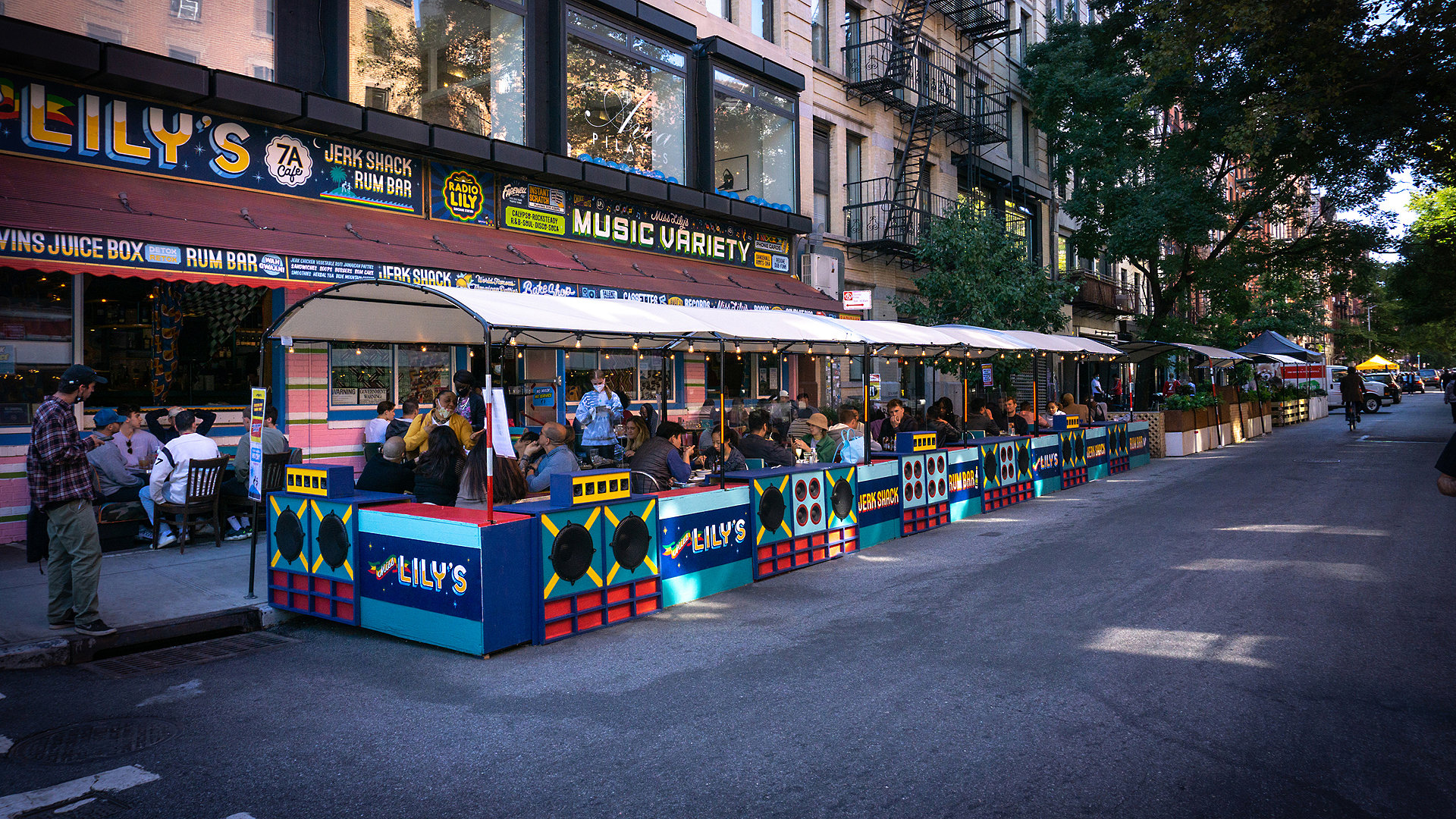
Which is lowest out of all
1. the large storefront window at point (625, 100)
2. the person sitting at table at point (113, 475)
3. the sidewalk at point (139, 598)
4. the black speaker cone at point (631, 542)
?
the sidewalk at point (139, 598)

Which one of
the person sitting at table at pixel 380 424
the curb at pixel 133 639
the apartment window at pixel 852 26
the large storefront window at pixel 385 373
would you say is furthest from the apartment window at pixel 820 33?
the curb at pixel 133 639

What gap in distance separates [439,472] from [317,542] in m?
1.22

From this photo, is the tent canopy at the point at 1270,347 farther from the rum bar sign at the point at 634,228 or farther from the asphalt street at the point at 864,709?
the asphalt street at the point at 864,709

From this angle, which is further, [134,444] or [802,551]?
[134,444]

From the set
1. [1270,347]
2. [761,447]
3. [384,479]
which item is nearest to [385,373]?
[384,479]

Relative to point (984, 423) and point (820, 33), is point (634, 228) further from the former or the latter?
point (820, 33)

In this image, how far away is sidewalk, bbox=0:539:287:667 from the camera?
6.27 meters

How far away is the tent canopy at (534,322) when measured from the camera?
23.1 ft

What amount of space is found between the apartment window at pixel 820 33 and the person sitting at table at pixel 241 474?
1722 centimetres

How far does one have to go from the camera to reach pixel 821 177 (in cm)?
2253

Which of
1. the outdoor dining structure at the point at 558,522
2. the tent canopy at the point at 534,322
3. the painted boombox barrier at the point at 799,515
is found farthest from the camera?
the painted boombox barrier at the point at 799,515

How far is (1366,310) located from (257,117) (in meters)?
92.1

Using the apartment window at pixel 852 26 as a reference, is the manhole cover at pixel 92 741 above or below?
below

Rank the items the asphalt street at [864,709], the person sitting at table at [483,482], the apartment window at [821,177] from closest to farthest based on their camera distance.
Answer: the asphalt street at [864,709] → the person sitting at table at [483,482] → the apartment window at [821,177]
